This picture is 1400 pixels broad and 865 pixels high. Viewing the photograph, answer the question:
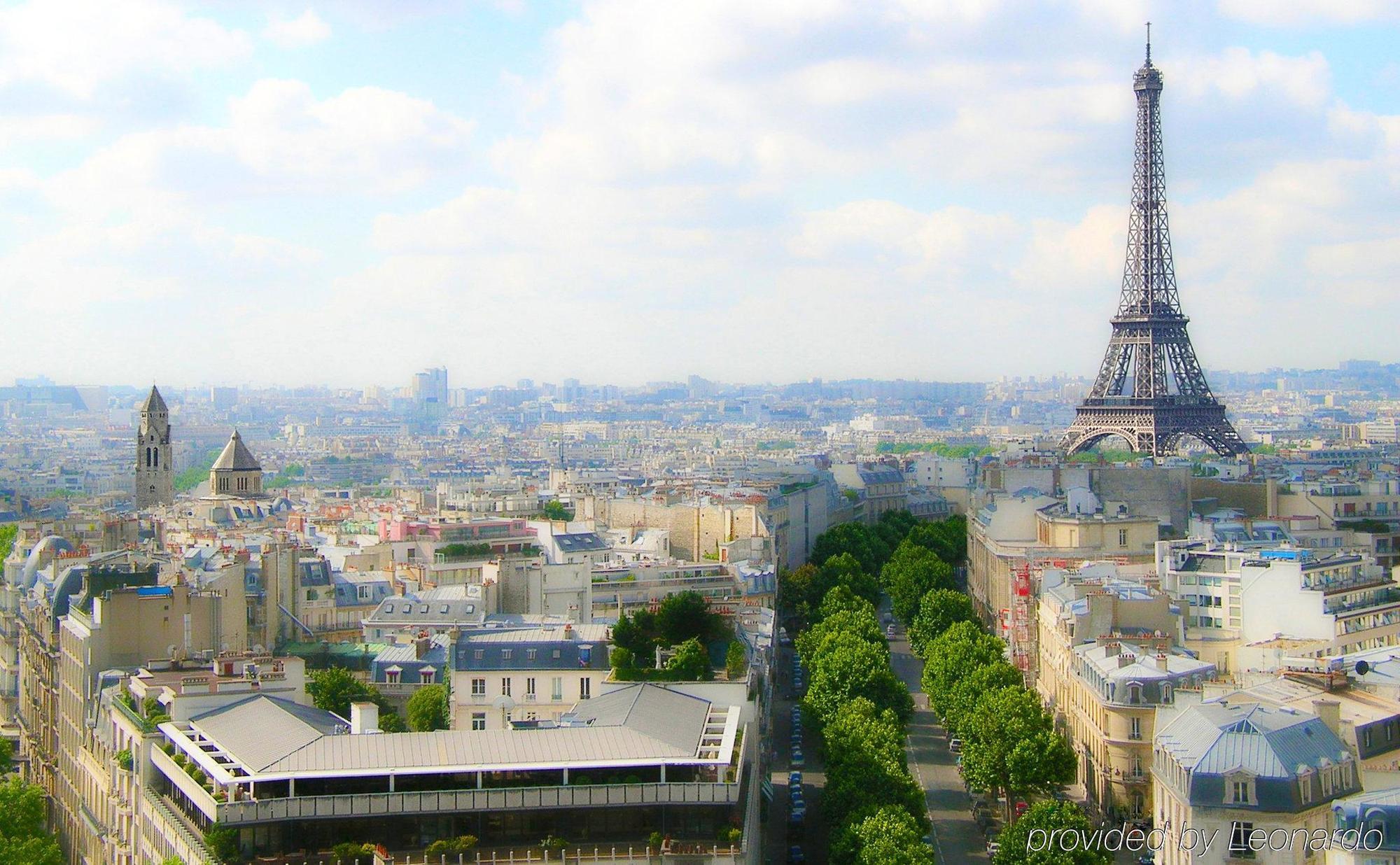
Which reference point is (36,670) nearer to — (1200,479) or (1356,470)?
(1200,479)

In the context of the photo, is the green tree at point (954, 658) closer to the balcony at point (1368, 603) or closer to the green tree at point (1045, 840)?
the balcony at point (1368, 603)

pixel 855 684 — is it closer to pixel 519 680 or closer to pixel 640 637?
pixel 640 637

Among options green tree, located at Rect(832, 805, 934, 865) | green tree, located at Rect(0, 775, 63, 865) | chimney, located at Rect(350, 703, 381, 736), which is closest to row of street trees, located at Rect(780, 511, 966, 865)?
green tree, located at Rect(832, 805, 934, 865)

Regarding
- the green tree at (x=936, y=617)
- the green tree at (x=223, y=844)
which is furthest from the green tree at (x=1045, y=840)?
the green tree at (x=936, y=617)

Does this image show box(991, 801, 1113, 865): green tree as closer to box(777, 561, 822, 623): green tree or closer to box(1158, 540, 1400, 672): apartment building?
box(1158, 540, 1400, 672): apartment building

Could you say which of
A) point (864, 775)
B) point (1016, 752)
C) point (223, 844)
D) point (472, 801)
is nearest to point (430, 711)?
point (864, 775)
